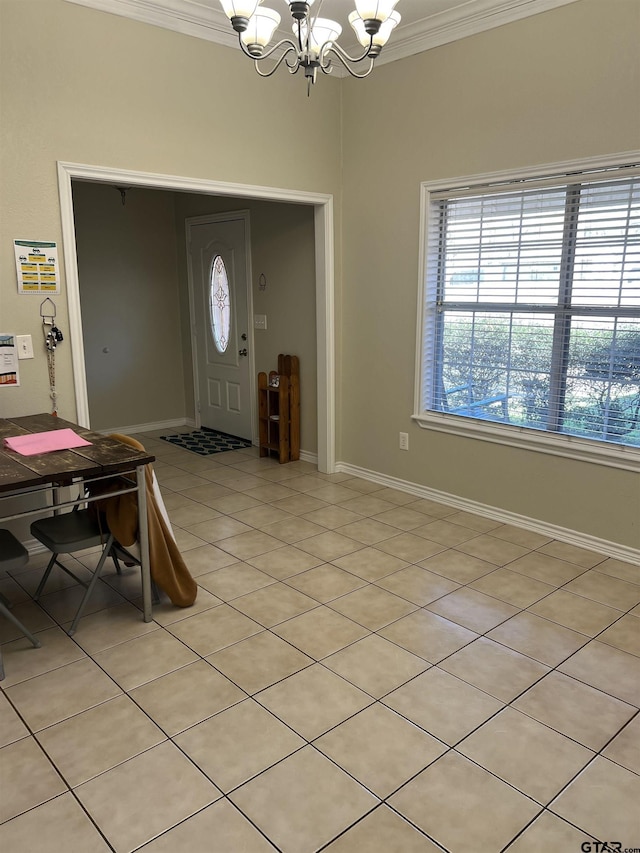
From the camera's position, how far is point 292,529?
13.0 ft

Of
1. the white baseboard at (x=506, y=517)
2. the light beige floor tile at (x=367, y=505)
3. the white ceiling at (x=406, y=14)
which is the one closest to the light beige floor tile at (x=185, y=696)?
the light beige floor tile at (x=367, y=505)

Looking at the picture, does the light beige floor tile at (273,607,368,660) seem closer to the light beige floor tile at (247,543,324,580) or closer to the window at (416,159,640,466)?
the light beige floor tile at (247,543,324,580)

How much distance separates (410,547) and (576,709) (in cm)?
148

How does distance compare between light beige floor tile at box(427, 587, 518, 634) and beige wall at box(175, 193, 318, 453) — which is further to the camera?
beige wall at box(175, 193, 318, 453)

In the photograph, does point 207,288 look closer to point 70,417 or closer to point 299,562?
point 70,417

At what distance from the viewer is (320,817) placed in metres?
1.82

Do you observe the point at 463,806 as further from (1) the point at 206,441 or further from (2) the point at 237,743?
(1) the point at 206,441

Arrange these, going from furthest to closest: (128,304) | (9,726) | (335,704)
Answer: (128,304) → (335,704) → (9,726)

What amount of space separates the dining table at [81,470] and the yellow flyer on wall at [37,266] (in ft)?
2.54

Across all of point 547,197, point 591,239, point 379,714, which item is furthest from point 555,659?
point 547,197

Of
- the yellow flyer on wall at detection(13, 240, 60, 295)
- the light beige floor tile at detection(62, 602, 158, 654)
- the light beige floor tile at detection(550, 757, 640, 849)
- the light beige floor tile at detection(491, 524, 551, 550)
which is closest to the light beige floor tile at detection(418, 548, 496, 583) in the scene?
the light beige floor tile at detection(491, 524, 551, 550)

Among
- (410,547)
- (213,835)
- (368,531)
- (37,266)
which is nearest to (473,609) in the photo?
(410,547)

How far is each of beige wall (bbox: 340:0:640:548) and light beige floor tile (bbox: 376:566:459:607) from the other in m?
0.94

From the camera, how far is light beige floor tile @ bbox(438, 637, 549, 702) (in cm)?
241
